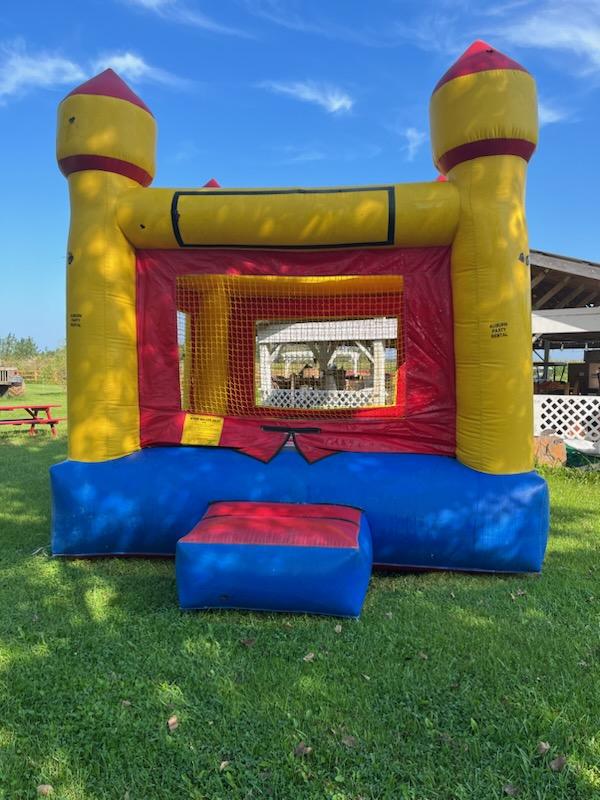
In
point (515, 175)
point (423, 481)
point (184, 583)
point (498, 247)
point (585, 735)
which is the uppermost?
point (515, 175)

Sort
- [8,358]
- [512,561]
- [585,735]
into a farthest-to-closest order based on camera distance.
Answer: [8,358] → [512,561] → [585,735]

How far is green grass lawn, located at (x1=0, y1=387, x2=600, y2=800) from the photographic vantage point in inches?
82.0

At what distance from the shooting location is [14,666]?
9.24 feet

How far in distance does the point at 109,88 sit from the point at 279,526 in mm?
3581

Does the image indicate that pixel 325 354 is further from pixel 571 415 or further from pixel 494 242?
pixel 494 242

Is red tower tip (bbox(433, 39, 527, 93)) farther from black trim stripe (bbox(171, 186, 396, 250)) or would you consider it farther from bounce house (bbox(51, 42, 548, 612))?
black trim stripe (bbox(171, 186, 396, 250))

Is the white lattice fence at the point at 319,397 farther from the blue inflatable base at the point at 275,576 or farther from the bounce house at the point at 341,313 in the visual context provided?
the blue inflatable base at the point at 275,576

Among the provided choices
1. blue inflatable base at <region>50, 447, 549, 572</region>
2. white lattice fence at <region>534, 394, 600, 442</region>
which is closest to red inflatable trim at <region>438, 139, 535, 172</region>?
blue inflatable base at <region>50, 447, 549, 572</region>

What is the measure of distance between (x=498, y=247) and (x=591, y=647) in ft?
8.53

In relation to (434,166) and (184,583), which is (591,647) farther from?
(434,166)

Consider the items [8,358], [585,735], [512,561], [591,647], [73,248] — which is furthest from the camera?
[8,358]

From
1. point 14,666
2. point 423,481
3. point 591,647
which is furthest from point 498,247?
point 14,666

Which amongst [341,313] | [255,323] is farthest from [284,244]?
[255,323]

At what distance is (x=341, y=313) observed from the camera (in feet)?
16.2
